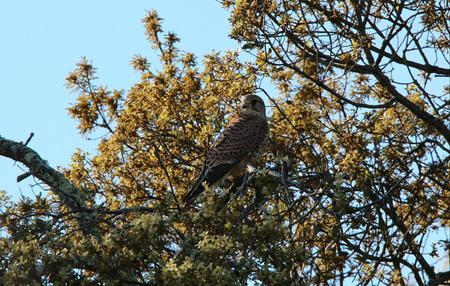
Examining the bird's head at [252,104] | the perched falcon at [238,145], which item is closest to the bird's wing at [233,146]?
the perched falcon at [238,145]

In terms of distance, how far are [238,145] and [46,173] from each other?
2.39 m

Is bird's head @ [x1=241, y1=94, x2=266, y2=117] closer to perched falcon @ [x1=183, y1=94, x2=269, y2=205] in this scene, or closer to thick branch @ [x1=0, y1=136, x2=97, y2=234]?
perched falcon @ [x1=183, y1=94, x2=269, y2=205]

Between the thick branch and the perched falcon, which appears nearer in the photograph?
the thick branch

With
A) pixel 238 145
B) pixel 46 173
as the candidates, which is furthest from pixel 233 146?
pixel 46 173

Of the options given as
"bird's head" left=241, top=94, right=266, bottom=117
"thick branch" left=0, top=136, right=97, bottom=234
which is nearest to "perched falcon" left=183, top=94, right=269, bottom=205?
"bird's head" left=241, top=94, right=266, bottom=117

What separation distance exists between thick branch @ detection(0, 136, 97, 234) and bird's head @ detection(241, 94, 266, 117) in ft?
8.40

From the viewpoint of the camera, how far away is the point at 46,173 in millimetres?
8109

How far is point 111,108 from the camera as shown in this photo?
10328 mm

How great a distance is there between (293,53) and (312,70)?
2.97 ft

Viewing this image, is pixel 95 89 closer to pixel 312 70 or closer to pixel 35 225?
pixel 312 70

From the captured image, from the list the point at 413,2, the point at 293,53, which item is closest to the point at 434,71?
the point at 413,2

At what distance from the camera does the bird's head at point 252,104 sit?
33.7ft

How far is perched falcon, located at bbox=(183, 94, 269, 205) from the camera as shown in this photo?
9.34m

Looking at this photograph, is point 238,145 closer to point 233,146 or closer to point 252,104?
point 233,146
